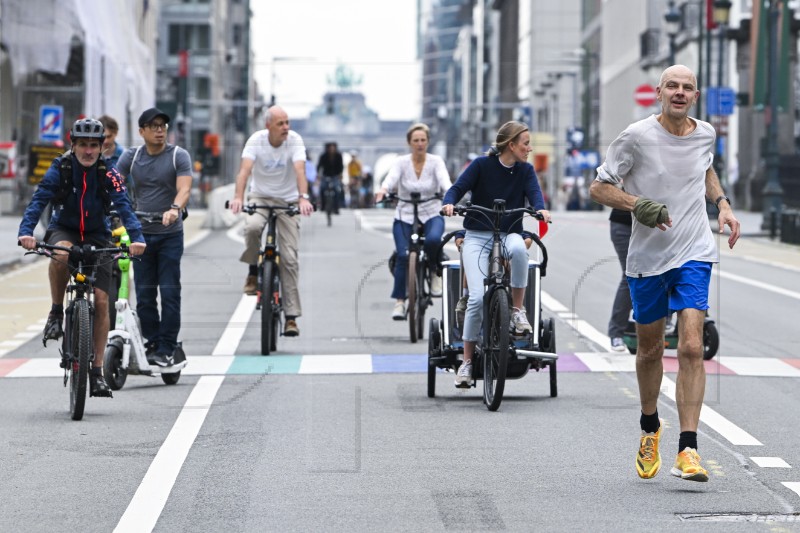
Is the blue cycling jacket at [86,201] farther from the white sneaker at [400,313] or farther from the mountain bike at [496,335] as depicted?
the white sneaker at [400,313]

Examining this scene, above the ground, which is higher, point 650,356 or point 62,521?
point 650,356

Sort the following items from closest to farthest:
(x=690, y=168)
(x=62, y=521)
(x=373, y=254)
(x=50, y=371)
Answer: (x=62, y=521) → (x=690, y=168) → (x=50, y=371) → (x=373, y=254)

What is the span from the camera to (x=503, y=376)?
1081cm

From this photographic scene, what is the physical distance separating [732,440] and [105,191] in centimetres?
393

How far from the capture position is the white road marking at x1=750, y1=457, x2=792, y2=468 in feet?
28.8

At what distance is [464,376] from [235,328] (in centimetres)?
609

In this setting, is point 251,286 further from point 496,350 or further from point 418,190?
point 496,350

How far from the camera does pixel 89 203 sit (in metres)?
11.2

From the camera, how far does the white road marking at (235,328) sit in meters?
15.1

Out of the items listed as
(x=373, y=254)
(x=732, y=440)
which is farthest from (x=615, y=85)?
(x=732, y=440)

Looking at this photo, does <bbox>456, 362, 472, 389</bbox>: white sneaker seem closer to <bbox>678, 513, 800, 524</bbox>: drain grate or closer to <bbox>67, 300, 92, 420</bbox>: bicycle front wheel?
<bbox>67, 300, 92, 420</bbox>: bicycle front wheel

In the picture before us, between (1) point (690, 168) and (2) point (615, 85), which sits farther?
(2) point (615, 85)

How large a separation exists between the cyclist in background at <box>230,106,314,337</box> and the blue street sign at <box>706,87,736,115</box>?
3120cm

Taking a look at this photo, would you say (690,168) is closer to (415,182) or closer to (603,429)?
(603,429)
